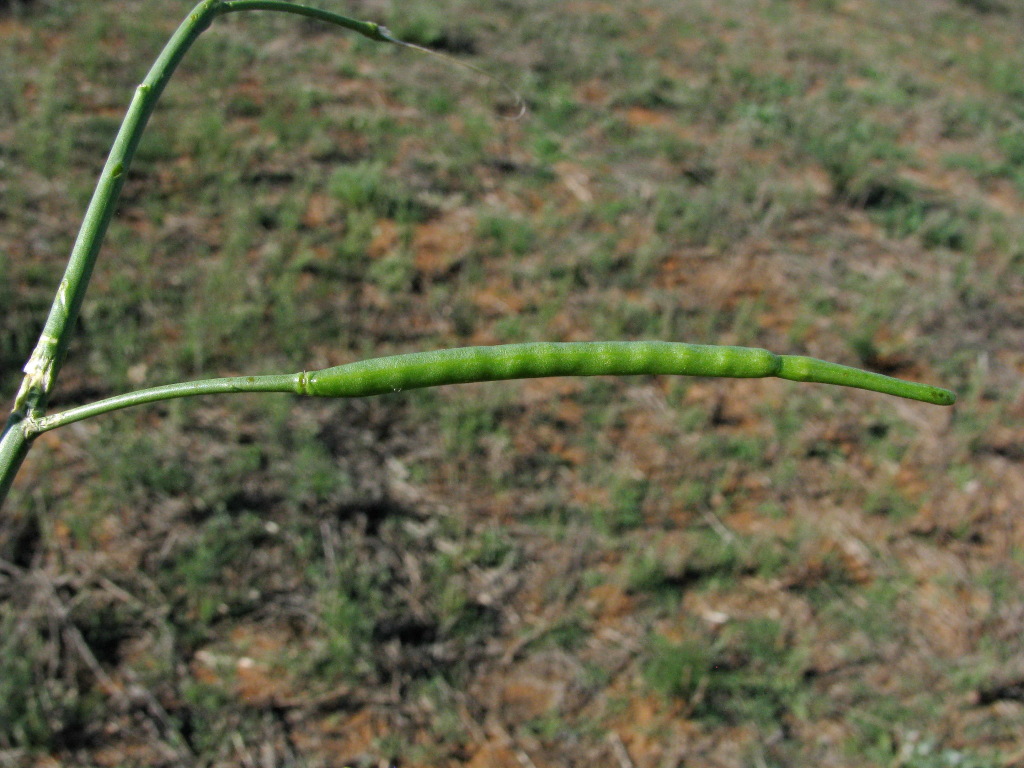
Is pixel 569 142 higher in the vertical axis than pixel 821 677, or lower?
higher

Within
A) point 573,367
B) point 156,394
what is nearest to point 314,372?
point 156,394

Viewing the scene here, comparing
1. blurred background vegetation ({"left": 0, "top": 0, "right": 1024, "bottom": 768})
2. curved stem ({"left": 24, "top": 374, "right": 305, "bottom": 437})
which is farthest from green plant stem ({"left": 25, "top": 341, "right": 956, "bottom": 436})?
blurred background vegetation ({"left": 0, "top": 0, "right": 1024, "bottom": 768})

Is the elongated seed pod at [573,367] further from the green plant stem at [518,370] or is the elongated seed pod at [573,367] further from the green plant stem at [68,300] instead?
the green plant stem at [68,300]

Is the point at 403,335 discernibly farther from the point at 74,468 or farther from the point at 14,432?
the point at 14,432

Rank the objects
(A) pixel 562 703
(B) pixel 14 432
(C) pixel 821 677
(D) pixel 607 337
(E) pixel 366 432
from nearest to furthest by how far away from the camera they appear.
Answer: (B) pixel 14 432 < (A) pixel 562 703 < (C) pixel 821 677 < (E) pixel 366 432 < (D) pixel 607 337

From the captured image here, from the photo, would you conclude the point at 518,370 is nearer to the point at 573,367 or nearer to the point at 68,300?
the point at 573,367

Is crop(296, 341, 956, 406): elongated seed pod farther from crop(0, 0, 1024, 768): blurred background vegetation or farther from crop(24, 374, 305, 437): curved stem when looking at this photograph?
crop(0, 0, 1024, 768): blurred background vegetation

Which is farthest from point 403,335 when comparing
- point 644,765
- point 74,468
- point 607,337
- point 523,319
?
point 644,765
